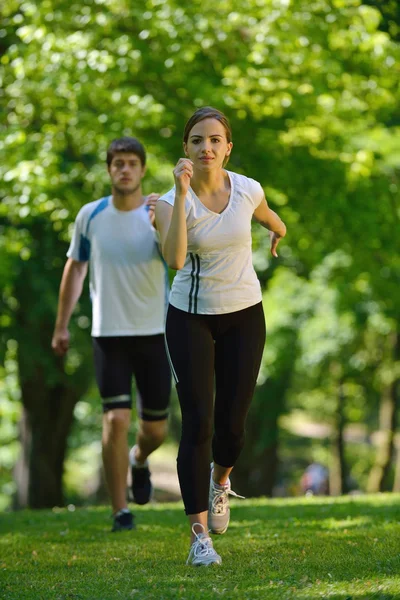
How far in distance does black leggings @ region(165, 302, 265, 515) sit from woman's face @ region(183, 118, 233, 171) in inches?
29.7

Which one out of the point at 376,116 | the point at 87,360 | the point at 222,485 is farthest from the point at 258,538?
the point at 87,360

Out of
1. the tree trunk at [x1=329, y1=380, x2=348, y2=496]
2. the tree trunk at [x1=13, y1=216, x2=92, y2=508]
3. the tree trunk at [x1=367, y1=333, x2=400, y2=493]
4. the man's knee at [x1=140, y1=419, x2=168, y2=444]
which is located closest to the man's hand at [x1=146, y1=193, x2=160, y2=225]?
the man's knee at [x1=140, y1=419, x2=168, y2=444]

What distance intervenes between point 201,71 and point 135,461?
22.6 feet

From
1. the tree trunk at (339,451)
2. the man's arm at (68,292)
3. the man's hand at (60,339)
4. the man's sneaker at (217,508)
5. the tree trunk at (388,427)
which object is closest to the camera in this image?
the man's sneaker at (217,508)

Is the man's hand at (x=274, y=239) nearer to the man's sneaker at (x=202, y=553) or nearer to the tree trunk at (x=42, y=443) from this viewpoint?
the man's sneaker at (x=202, y=553)

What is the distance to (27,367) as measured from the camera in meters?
15.9

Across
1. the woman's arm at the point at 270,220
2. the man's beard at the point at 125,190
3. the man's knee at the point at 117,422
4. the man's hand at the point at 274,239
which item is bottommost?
the man's knee at the point at 117,422

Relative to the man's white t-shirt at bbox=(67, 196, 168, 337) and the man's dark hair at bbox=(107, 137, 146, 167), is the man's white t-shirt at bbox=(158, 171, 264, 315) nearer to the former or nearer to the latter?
the man's white t-shirt at bbox=(67, 196, 168, 337)

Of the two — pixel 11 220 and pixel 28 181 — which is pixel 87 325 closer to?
pixel 11 220

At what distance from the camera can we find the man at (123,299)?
7.08 meters

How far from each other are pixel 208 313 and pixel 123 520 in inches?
102

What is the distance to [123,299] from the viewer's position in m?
7.08

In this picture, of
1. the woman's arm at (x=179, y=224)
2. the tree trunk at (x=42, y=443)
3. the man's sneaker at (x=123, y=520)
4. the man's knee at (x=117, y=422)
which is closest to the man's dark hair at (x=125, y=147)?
the man's knee at (x=117, y=422)

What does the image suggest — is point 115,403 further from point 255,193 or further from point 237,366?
point 255,193
